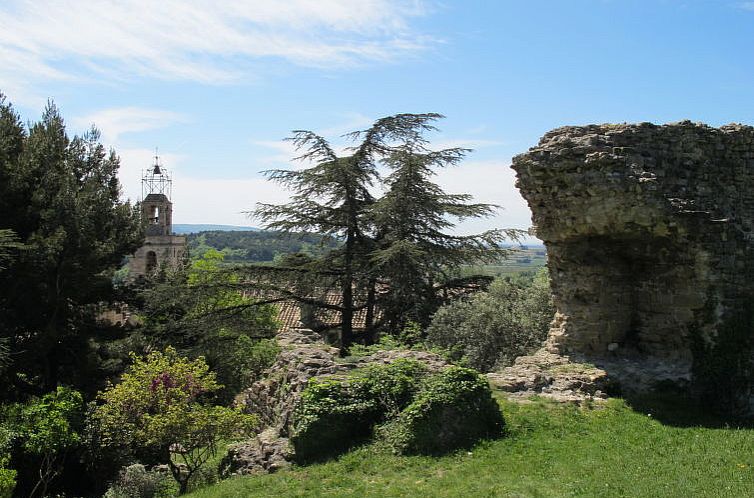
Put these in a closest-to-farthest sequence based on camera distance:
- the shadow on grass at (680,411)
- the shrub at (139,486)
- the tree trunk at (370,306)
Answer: the shadow on grass at (680,411)
the shrub at (139,486)
the tree trunk at (370,306)

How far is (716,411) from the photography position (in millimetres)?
10055

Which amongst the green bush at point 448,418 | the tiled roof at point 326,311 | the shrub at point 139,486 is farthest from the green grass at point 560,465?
the tiled roof at point 326,311

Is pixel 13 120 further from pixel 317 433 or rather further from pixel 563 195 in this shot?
pixel 563 195

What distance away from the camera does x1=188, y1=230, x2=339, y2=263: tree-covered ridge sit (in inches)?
868

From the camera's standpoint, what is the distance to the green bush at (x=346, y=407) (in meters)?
9.76

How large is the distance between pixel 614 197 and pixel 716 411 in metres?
3.79

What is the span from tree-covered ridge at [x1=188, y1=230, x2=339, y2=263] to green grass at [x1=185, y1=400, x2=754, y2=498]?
12.8m

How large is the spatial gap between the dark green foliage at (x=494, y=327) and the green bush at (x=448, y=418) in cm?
616

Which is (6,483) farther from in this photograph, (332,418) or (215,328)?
(215,328)

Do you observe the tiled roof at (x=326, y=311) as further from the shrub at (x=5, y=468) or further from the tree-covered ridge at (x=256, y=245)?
the shrub at (x=5, y=468)

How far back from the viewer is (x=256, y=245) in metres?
127

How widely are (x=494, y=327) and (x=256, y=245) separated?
374 ft

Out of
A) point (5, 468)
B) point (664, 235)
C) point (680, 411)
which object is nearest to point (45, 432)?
point (5, 468)

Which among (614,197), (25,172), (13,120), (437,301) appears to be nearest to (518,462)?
(614,197)
